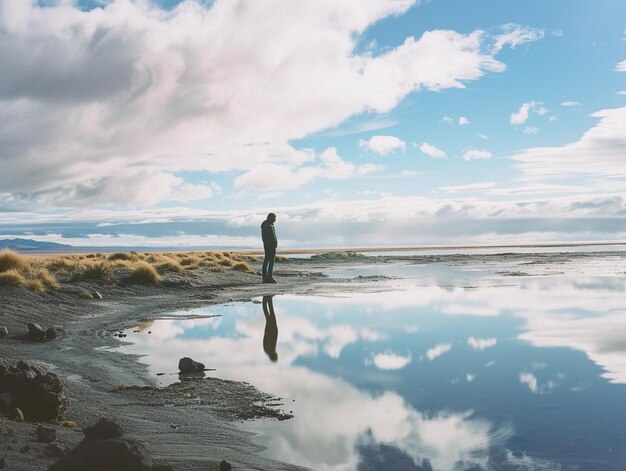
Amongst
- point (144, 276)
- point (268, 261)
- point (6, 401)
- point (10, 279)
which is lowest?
point (6, 401)

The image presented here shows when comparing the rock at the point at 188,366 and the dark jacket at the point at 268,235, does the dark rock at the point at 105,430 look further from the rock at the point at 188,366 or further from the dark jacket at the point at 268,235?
the dark jacket at the point at 268,235

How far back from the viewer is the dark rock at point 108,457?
464 centimetres

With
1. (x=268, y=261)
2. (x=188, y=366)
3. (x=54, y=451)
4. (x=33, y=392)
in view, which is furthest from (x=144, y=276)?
(x=54, y=451)

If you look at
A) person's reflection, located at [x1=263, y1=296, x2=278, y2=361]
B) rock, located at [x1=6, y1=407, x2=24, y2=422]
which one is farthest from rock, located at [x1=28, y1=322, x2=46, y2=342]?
rock, located at [x1=6, y1=407, x2=24, y2=422]

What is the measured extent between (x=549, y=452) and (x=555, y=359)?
16.8ft

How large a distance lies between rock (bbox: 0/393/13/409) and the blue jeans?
23291 mm

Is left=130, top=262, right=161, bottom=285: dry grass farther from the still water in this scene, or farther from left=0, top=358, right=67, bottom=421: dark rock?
left=0, top=358, right=67, bottom=421: dark rock

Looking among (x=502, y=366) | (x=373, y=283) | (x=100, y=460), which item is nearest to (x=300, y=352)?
(x=502, y=366)

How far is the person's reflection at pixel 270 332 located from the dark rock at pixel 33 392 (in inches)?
202

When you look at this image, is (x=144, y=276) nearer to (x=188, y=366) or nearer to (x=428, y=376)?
(x=188, y=366)

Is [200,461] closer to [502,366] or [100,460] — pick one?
[100,460]

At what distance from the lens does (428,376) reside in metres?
9.71

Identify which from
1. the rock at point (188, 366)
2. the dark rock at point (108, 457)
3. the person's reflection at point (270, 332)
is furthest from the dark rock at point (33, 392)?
the person's reflection at point (270, 332)

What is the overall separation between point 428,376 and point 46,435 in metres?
5.89
